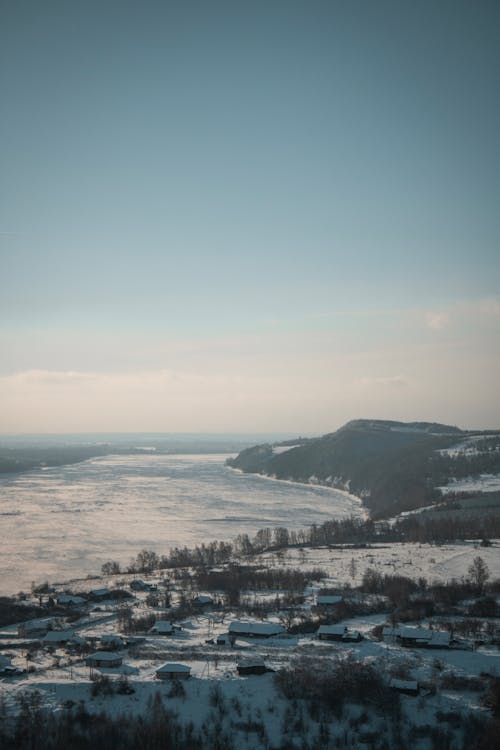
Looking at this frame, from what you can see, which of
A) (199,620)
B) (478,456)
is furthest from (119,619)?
(478,456)

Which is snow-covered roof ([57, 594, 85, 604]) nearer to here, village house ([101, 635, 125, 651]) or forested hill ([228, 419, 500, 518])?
village house ([101, 635, 125, 651])

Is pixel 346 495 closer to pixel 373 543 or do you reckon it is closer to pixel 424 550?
pixel 373 543

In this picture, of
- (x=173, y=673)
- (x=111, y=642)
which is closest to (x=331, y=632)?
(x=173, y=673)

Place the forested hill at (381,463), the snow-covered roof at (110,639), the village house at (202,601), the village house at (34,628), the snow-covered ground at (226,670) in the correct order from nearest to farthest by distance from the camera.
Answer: the snow-covered ground at (226,670) < the snow-covered roof at (110,639) < the village house at (34,628) < the village house at (202,601) < the forested hill at (381,463)

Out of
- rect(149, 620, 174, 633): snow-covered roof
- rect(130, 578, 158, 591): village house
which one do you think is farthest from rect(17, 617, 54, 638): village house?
rect(130, 578, 158, 591): village house

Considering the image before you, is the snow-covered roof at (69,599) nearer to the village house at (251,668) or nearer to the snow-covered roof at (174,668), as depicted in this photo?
the snow-covered roof at (174,668)

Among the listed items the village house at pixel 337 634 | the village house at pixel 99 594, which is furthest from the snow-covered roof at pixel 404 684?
the village house at pixel 99 594

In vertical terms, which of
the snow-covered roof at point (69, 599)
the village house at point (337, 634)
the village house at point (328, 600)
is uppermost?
the village house at point (337, 634)
